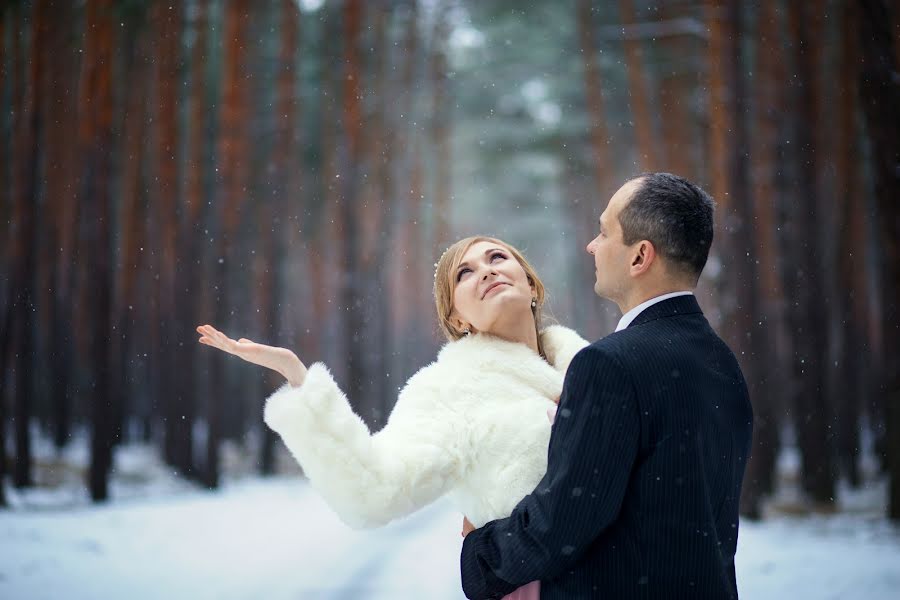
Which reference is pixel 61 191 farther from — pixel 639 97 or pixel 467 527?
pixel 467 527

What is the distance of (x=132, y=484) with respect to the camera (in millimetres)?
9078

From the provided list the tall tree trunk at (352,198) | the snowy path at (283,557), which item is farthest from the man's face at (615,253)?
the tall tree trunk at (352,198)

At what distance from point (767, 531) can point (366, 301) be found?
653 cm

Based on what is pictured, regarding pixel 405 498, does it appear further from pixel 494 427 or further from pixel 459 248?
pixel 459 248

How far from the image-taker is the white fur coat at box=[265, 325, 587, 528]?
1.83m

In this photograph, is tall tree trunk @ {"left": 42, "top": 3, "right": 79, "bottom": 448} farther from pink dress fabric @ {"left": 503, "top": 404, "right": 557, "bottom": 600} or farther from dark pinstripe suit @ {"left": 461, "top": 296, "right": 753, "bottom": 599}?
dark pinstripe suit @ {"left": 461, "top": 296, "right": 753, "bottom": 599}

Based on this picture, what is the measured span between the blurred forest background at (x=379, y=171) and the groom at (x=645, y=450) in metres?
1.02

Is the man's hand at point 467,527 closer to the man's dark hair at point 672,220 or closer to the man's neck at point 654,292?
the man's neck at point 654,292

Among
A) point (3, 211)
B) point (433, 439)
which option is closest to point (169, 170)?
point (3, 211)

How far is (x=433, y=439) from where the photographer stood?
6.26ft

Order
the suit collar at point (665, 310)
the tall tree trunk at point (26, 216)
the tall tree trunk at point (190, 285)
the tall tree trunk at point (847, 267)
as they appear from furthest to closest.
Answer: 1. the tall tree trunk at point (190, 285)
2. the tall tree trunk at point (847, 267)
3. the tall tree trunk at point (26, 216)
4. the suit collar at point (665, 310)

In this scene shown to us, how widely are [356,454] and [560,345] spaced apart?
2.57 ft

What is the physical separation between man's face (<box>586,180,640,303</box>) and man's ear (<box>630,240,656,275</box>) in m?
0.01

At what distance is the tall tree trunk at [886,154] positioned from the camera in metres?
5.54
